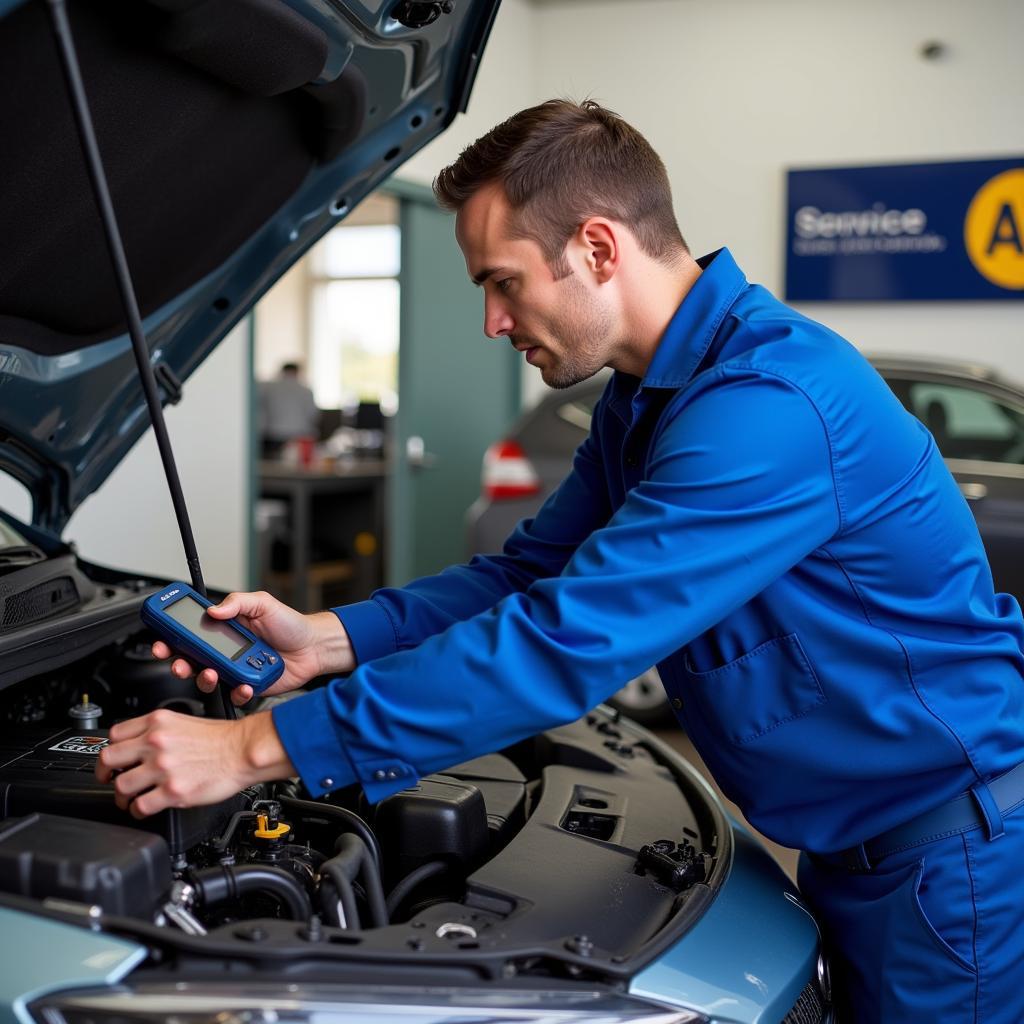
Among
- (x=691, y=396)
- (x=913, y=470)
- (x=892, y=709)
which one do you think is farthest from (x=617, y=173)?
(x=892, y=709)

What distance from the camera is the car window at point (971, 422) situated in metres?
4.72

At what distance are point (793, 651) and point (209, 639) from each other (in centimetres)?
69

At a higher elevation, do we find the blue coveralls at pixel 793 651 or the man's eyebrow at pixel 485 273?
the man's eyebrow at pixel 485 273

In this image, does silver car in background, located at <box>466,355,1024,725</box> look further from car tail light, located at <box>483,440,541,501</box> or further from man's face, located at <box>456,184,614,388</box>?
man's face, located at <box>456,184,614,388</box>

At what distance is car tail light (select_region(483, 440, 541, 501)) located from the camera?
483 centimetres

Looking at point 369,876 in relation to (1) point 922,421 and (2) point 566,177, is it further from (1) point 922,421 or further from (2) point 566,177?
(1) point 922,421

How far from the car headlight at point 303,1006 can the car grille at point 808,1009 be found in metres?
0.36

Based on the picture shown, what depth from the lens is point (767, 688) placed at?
1.41m

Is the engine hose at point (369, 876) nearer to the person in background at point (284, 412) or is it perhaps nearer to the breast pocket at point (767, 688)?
the breast pocket at point (767, 688)

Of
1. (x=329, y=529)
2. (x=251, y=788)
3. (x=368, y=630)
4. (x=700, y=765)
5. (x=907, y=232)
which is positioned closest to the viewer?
(x=251, y=788)

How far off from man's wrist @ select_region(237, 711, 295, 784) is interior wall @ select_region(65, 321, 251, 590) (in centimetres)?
313

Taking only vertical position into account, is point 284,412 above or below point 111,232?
above

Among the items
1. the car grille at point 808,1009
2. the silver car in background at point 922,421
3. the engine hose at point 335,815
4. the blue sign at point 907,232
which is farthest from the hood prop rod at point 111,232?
the blue sign at point 907,232

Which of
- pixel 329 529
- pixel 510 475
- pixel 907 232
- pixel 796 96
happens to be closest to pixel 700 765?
pixel 510 475
